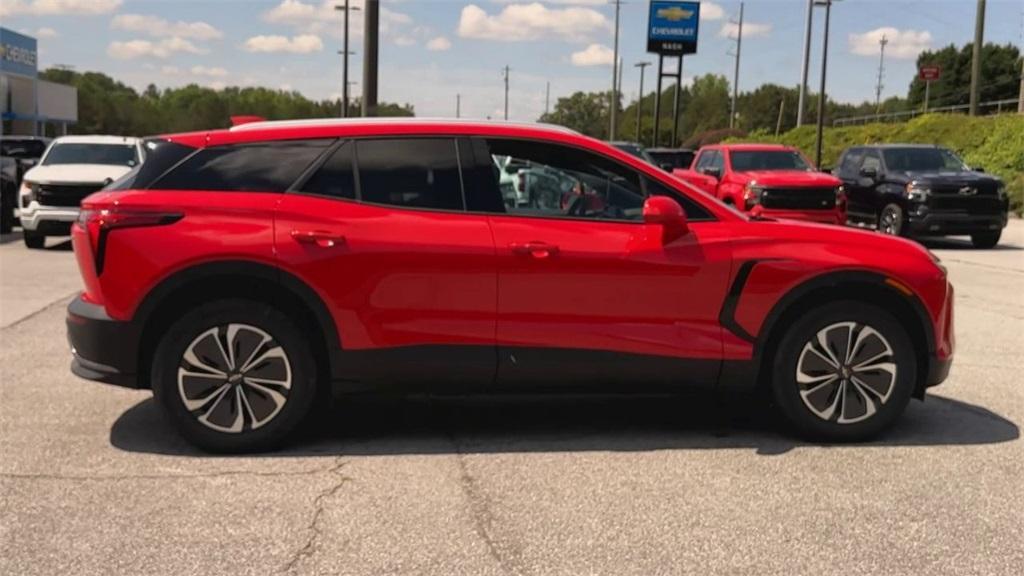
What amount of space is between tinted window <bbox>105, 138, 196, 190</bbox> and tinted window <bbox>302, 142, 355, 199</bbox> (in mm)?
649

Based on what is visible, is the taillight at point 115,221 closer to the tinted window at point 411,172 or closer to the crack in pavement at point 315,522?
the tinted window at point 411,172

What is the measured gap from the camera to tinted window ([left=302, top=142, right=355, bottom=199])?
4840mm

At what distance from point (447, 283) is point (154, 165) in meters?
1.63

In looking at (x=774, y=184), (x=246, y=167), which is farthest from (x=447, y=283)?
(x=774, y=184)

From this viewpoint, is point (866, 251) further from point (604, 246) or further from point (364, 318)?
point (364, 318)

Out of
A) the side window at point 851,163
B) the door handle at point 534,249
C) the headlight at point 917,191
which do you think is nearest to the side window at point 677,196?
the door handle at point 534,249

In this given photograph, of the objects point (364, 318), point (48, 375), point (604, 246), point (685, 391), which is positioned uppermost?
point (604, 246)

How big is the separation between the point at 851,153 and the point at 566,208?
638 inches

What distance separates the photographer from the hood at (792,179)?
52.7 ft

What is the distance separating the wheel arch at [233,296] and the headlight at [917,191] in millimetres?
14516

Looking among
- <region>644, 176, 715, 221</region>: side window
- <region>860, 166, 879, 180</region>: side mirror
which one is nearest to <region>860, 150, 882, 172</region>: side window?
<region>860, 166, 879, 180</region>: side mirror

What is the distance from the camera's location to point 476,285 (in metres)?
4.76

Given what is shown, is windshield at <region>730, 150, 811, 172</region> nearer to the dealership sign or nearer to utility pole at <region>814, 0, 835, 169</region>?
utility pole at <region>814, 0, 835, 169</region>

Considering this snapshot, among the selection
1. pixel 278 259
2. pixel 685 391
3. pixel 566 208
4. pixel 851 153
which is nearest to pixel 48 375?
pixel 278 259
